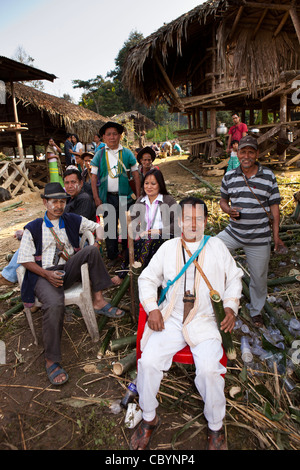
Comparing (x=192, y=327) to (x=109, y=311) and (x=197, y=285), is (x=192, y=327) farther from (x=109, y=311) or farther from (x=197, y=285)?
(x=109, y=311)

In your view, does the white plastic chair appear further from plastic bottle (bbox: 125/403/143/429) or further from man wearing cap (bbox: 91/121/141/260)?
man wearing cap (bbox: 91/121/141/260)

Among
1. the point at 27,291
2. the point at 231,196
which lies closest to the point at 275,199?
the point at 231,196

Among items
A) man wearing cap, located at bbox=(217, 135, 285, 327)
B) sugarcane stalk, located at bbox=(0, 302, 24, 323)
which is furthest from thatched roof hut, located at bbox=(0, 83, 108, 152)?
man wearing cap, located at bbox=(217, 135, 285, 327)

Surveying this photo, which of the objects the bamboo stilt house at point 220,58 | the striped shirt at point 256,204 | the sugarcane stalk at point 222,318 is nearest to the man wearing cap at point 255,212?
the striped shirt at point 256,204

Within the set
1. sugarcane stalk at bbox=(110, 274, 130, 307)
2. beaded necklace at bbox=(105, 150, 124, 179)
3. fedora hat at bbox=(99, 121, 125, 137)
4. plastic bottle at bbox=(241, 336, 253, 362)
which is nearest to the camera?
plastic bottle at bbox=(241, 336, 253, 362)

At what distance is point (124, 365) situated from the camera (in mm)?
2641

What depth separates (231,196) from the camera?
338 cm

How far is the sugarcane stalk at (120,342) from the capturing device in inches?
116

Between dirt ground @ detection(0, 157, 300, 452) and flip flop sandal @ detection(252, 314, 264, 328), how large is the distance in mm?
666

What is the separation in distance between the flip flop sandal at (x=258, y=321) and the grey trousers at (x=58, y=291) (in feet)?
5.62

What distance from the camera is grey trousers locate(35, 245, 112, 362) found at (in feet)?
8.92

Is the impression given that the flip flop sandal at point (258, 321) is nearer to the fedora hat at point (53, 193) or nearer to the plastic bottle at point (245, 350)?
the plastic bottle at point (245, 350)

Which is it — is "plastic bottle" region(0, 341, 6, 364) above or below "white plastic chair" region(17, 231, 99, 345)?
below

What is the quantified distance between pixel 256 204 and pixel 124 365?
2121 mm
